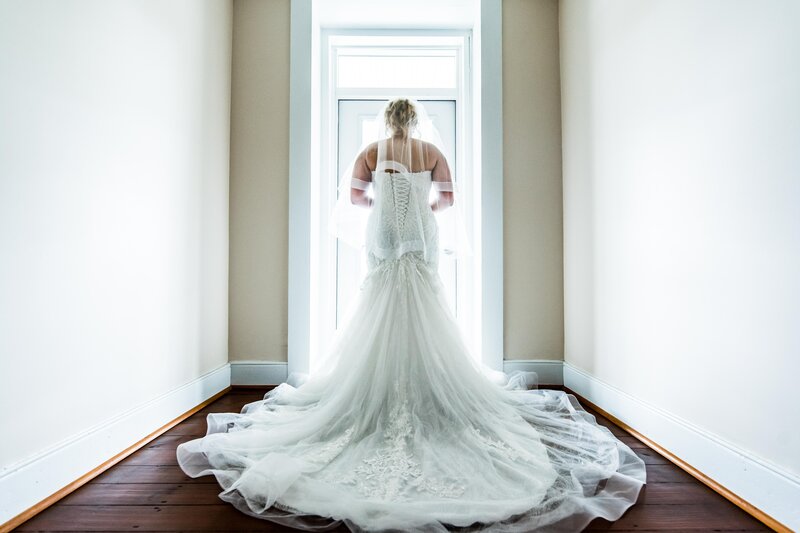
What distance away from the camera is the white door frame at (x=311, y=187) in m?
2.93

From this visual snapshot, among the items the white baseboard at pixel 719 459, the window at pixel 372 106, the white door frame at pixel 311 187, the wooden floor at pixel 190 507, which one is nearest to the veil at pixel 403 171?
the white door frame at pixel 311 187

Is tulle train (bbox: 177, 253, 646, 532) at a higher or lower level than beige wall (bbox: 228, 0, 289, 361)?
lower

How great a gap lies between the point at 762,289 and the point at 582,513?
86cm

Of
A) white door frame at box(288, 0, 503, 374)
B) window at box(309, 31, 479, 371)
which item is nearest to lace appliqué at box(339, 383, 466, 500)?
white door frame at box(288, 0, 503, 374)

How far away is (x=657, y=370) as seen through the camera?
1.94m

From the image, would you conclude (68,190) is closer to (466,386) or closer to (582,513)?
Result: (466,386)

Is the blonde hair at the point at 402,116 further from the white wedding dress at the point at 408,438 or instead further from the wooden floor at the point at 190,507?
the wooden floor at the point at 190,507

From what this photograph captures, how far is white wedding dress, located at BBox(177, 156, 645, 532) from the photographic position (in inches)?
51.2

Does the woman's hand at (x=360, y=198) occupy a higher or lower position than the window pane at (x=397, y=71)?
lower

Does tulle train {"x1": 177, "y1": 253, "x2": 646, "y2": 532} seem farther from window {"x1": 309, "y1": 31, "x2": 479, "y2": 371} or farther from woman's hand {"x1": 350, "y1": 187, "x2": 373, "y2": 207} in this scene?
window {"x1": 309, "y1": 31, "x2": 479, "y2": 371}

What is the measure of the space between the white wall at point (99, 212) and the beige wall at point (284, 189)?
35 cm

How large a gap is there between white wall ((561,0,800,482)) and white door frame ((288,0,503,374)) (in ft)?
1.81

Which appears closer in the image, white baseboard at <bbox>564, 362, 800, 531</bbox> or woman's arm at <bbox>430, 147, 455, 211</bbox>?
white baseboard at <bbox>564, 362, 800, 531</bbox>

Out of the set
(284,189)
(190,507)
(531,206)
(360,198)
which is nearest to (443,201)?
(360,198)
